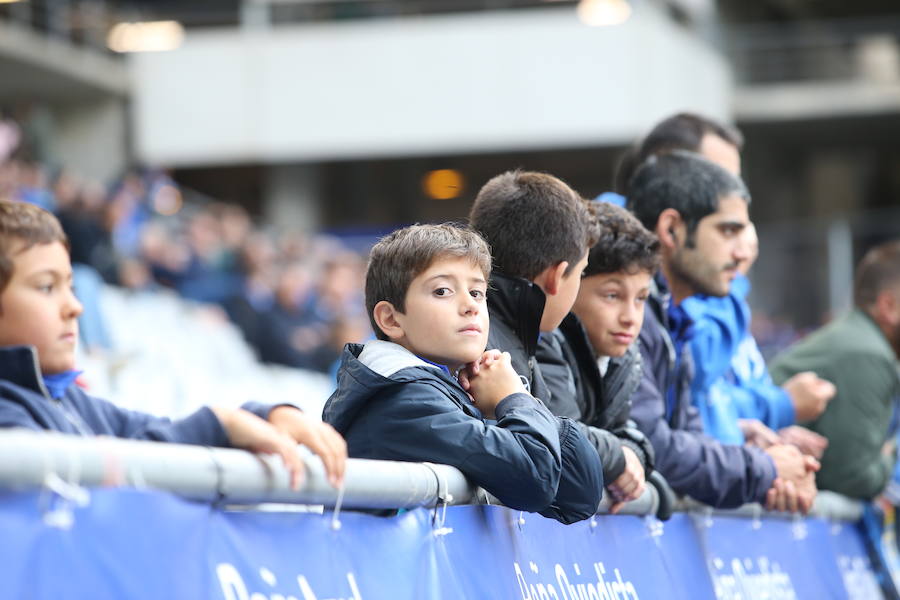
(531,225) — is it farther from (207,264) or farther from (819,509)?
(207,264)

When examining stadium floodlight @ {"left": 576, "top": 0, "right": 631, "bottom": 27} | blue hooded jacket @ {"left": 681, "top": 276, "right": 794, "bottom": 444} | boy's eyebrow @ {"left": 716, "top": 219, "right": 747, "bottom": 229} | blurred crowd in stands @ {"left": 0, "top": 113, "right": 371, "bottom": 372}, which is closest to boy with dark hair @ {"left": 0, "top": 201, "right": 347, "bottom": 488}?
blue hooded jacket @ {"left": 681, "top": 276, "right": 794, "bottom": 444}

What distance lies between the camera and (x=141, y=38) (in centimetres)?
2655

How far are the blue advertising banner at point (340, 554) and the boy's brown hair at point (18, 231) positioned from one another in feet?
1.95

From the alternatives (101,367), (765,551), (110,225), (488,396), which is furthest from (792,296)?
(488,396)

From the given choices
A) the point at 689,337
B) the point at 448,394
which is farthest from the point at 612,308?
the point at 448,394

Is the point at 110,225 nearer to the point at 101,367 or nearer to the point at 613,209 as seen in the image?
the point at 101,367

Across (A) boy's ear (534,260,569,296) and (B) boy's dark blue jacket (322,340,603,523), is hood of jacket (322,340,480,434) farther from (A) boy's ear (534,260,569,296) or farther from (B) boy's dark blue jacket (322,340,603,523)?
(A) boy's ear (534,260,569,296)

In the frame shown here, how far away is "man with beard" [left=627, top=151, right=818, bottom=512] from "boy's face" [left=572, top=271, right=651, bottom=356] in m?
0.31

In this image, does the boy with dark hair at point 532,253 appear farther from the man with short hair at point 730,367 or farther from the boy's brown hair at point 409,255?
the man with short hair at point 730,367

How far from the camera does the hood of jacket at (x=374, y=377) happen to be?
10.0ft

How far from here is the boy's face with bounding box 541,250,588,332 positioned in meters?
3.84

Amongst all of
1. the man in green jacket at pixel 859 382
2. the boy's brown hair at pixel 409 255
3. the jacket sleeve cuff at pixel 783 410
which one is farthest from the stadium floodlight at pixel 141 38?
the boy's brown hair at pixel 409 255

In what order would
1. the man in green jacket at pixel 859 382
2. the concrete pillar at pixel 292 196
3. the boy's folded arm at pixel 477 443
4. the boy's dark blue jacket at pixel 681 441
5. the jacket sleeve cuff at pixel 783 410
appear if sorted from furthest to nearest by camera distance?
the concrete pillar at pixel 292 196
the man in green jacket at pixel 859 382
the jacket sleeve cuff at pixel 783 410
the boy's dark blue jacket at pixel 681 441
the boy's folded arm at pixel 477 443

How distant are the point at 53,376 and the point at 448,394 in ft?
2.93
